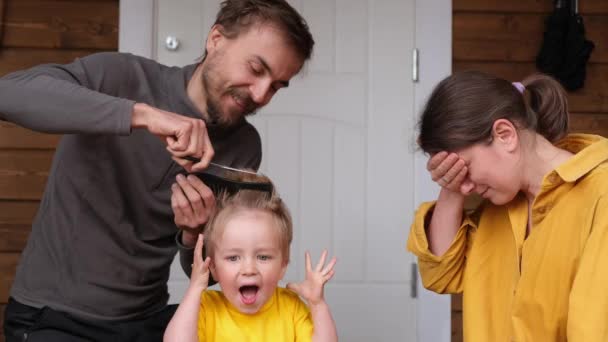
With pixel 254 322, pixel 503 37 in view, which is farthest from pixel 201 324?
pixel 503 37

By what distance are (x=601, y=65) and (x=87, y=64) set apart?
2.35m

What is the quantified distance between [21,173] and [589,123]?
2395mm

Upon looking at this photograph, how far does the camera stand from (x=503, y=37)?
3316mm

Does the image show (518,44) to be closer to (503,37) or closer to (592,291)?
(503,37)

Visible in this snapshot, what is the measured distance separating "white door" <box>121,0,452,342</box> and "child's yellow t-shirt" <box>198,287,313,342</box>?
1.43m

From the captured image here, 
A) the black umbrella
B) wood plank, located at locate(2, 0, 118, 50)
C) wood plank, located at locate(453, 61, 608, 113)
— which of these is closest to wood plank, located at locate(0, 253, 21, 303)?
wood plank, located at locate(2, 0, 118, 50)

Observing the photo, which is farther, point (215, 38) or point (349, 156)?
point (349, 156)

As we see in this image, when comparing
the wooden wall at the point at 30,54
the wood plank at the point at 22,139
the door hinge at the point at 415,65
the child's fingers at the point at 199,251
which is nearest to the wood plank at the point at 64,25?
the wooden wall at the point at 30,54

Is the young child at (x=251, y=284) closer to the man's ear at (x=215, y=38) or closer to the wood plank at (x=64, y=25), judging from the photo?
the man's ear at (x=215, y=38)

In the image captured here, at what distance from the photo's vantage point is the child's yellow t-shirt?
1771mm

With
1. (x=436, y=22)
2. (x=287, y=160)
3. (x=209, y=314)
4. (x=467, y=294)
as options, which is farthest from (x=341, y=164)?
(x=209, y=314)

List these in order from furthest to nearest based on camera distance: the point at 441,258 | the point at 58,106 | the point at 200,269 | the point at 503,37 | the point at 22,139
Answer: the point at 503,37
the point at 22,139
the point at 441,258
the point at 200,269
the point at 58,106

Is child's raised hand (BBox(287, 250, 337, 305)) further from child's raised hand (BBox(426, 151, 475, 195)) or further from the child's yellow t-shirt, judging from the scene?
child's raised hand (BBox(426, 151, 475, 195))

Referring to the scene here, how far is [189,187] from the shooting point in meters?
1.73
